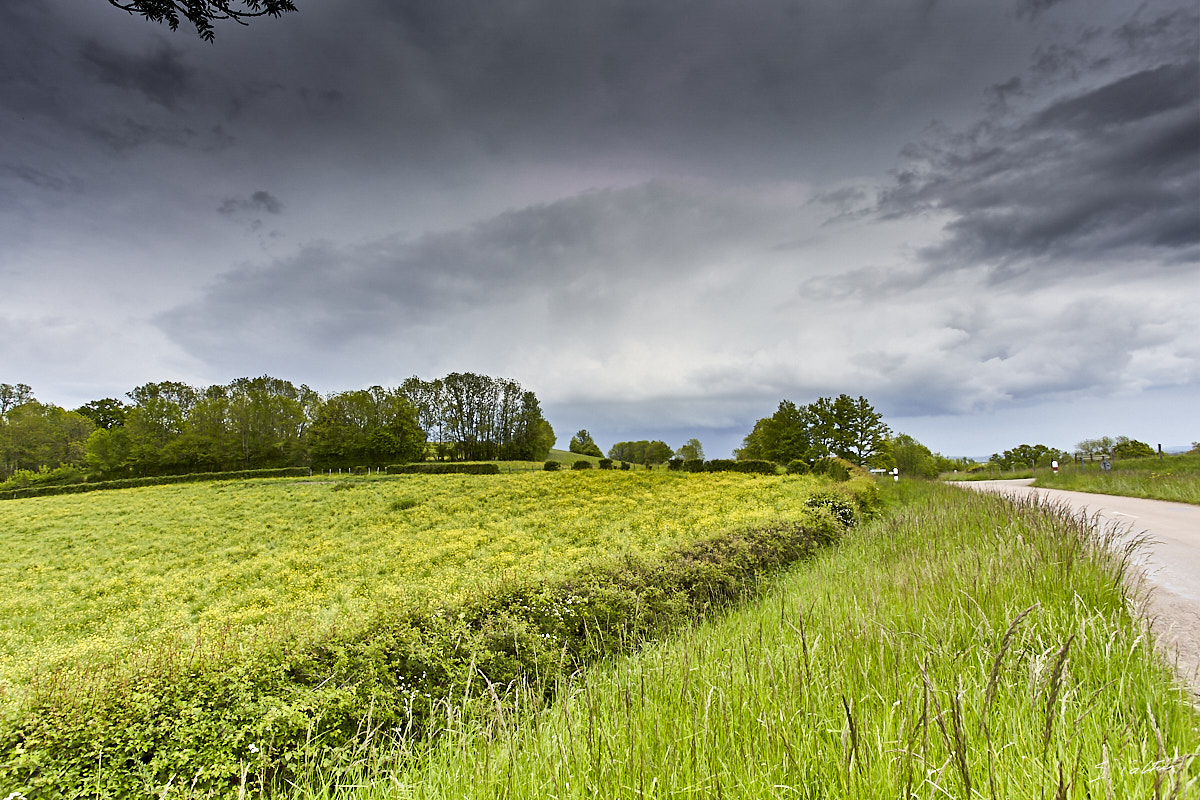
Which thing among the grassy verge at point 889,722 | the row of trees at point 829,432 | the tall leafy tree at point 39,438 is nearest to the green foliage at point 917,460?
the row of trees at point 829,432

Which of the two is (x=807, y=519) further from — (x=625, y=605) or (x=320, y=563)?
(x=320, y=563)

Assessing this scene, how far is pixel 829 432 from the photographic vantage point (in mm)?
A: 45125

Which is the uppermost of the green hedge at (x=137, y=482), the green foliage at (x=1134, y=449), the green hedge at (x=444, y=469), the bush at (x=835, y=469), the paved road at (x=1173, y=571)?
the green foliage at (x=1134, y=449)

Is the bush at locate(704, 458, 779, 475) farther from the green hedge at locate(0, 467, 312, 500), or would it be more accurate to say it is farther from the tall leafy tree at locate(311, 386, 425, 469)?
the green hedge at locate(0, 467, 312, 500)

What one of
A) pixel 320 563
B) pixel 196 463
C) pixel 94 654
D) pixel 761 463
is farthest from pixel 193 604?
pixel 196 463

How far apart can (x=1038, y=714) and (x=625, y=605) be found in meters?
4.46

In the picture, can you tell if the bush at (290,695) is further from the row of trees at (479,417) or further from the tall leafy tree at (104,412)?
the tall leafy tree at (104,412)

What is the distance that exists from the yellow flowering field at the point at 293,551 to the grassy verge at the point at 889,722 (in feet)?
10.2

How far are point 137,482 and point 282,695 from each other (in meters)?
51.7

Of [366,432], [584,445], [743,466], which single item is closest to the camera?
[743,466]

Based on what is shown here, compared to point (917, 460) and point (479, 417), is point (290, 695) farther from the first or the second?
point (917, 460)

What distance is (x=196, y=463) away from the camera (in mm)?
50562

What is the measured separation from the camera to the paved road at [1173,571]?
11.9 ft

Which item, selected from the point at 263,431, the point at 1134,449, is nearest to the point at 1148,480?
the point at 1134,449
